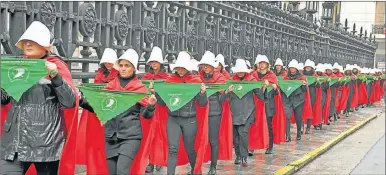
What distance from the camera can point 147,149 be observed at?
6.82m

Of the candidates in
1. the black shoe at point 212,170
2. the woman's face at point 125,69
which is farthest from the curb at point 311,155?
the woman's face at point 125,69

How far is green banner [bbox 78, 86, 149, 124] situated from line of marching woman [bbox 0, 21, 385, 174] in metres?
0.09

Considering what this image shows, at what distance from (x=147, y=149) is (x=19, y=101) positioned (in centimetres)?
193

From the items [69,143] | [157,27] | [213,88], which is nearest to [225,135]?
[213,88]

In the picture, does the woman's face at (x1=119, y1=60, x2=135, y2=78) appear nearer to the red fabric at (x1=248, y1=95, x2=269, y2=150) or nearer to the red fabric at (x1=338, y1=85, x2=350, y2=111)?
the red fabric at (x1=248, y1=95, x2=269, y2=150)

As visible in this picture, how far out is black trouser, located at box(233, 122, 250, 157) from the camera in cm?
995

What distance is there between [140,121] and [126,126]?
0.77ft

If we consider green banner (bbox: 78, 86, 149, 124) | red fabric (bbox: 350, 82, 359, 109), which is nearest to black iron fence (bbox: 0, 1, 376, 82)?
green banner (bbox: 78, 86, 149, 124)

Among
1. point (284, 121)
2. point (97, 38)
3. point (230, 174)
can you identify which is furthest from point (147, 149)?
point (284, 121)

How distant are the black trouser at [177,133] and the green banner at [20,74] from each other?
318 centimetres

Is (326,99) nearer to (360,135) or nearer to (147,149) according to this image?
(360,135)

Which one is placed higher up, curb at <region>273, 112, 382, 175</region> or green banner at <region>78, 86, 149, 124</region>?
green banner at <region>78, 86, 149, 124</region>

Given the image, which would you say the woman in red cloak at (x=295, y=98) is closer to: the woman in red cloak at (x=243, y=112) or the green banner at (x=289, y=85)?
the green banner at (x=289, y=85)

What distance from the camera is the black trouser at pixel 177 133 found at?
802 cm
